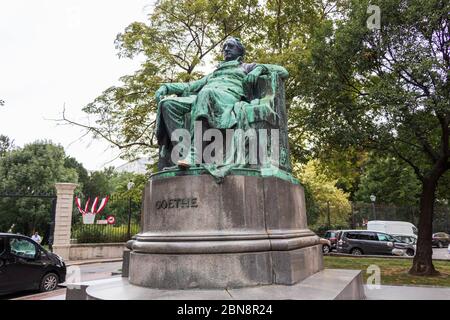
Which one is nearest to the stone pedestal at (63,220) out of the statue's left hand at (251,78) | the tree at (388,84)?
the tree at (388,84)

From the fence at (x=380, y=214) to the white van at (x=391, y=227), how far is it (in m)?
2.21

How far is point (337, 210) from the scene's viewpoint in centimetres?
3875

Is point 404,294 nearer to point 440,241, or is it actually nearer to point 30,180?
point 440,241

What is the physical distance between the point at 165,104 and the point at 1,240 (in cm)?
715

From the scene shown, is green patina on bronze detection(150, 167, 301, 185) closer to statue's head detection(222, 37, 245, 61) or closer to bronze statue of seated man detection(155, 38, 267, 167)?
bronze statue of seated man detection(155, 38, 267, 167)

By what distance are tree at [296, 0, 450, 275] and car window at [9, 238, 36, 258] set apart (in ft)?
33.5

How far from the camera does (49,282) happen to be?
1114 cm

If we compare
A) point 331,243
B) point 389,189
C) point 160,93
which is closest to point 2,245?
point 160,93

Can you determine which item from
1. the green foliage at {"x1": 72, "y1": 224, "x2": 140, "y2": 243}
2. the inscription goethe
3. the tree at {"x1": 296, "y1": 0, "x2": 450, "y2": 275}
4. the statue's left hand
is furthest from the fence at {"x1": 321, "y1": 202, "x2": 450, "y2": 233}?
the inscription goethe

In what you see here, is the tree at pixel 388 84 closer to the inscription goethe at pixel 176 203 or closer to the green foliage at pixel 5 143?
the inscription goethe at pixel 176 203

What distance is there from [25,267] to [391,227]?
2727cm
